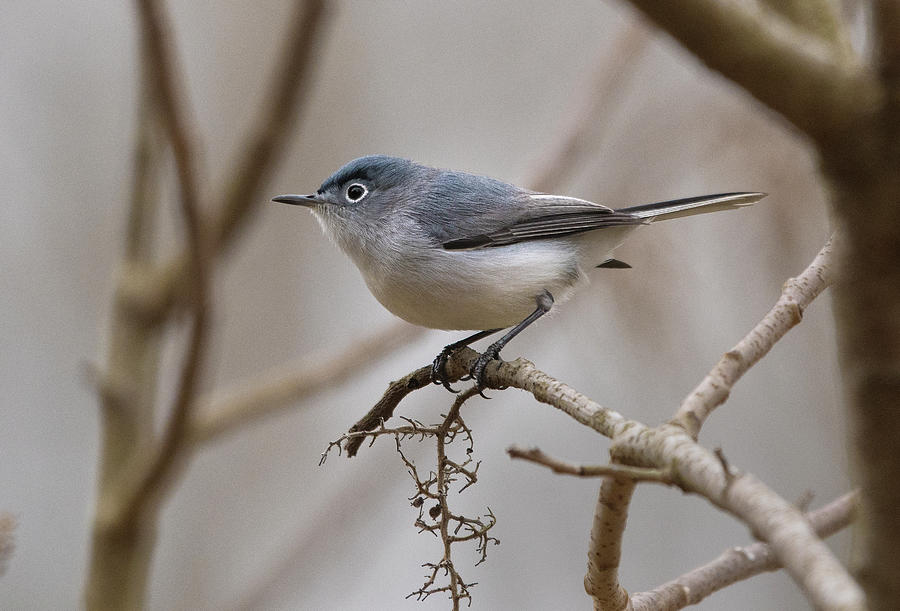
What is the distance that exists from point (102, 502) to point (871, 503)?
265 cm

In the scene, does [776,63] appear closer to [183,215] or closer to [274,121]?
[183,215]

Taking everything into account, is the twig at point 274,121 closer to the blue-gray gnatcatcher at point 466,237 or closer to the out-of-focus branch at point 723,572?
the blue-gray gnatcatcher at point 466,237

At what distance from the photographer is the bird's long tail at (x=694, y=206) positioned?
9.61ft

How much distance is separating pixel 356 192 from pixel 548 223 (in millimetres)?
833

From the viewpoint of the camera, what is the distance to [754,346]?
4.92ft

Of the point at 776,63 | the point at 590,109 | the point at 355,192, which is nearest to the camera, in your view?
the point at 776,63

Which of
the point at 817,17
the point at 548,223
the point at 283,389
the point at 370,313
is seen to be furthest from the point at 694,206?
the point at 370,313

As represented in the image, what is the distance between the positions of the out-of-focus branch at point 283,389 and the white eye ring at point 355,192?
2.00 ft

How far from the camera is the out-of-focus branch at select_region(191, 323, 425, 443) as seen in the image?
3131mm

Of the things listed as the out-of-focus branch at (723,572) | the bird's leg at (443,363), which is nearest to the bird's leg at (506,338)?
the bird's leg at (443,363)

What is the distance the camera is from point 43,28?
24.6ft

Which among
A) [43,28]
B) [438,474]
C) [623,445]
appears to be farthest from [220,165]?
[623,445]

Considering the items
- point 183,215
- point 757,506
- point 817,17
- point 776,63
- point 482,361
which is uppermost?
point 183,215

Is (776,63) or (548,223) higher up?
(548,223)
